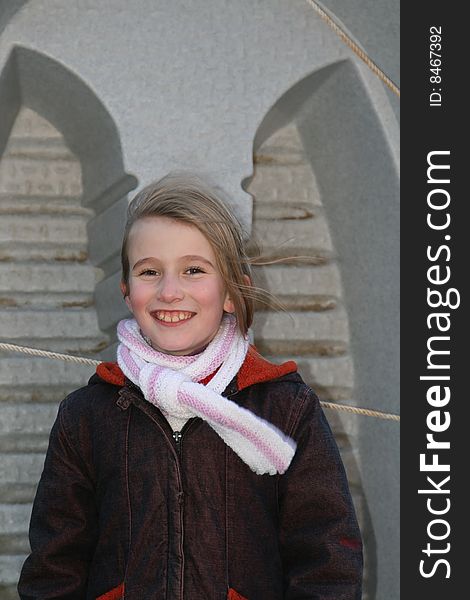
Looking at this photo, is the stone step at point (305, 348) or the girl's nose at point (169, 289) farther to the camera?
the stone step at point (305, 348)

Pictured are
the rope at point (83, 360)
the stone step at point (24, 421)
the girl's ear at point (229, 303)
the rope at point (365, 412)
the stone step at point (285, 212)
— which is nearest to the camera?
the girl's ear at point (229, 303)

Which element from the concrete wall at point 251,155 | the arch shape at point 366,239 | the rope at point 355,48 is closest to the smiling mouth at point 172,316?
the concrete wall at point 251,155

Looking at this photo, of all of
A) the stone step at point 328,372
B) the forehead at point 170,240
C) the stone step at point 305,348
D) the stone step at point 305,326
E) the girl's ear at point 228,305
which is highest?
the stone step at point 305,326

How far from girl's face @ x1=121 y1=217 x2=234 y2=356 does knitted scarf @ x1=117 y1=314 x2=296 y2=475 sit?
0.03 meters

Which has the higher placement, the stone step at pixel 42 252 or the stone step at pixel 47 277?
the stone step at pixel 42 252

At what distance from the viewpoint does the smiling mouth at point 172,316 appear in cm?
155

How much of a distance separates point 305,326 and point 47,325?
703mm

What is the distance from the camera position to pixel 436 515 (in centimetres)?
253

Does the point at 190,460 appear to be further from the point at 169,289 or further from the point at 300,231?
the point at 300,231

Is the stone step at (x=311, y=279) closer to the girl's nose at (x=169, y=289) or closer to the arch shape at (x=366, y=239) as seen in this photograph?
the arch shape at (x=366, y=239)

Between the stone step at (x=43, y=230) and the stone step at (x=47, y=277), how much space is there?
0.06 meters

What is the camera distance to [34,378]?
281 cm

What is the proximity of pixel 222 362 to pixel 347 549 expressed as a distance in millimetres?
319

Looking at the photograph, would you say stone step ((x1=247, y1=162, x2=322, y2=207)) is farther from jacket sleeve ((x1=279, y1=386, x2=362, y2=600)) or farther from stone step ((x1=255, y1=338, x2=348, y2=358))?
jacket sleeve ((x1=279, y1=386, x2=362, y2=600))
